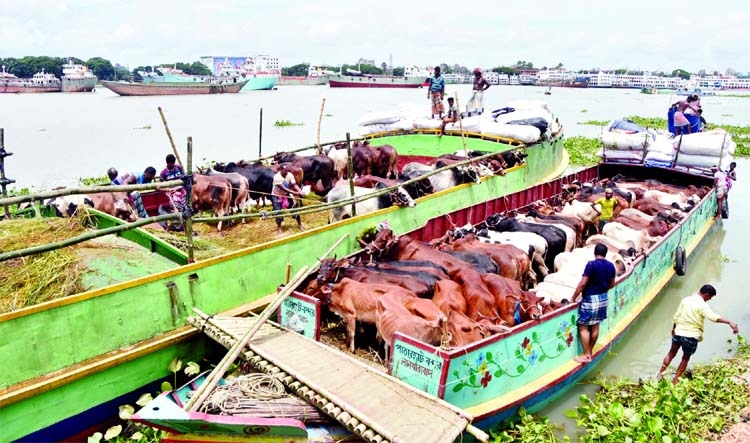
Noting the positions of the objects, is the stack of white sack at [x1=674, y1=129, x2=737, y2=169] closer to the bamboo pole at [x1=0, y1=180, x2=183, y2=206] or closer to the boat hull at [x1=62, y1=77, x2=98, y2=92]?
the bamboo pole at [x1=0, y1=180, x2=183, y2=206]

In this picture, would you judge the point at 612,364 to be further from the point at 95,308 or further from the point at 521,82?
the point at 521,82

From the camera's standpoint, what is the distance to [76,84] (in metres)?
84.3

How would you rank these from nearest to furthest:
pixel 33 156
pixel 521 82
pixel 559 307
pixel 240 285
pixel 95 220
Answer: pixel 559 307 < pixel 240 285 < pixel 95 220 < pixel 33 156 < pixel 521 82

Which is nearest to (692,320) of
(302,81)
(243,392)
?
(243,392)

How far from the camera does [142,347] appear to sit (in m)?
6.27

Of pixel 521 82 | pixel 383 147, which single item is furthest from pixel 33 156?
pixel 521 82

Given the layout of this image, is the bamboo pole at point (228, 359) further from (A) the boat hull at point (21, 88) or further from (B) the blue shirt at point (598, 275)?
(A) the boat hull at point (21, 88)

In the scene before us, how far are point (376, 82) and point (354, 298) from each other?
293 ft

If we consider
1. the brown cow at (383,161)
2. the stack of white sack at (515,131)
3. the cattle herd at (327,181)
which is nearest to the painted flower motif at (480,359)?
the cattle herd at (327,181)

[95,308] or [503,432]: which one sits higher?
[95,308]

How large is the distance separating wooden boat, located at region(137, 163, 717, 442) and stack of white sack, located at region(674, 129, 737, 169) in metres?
8.24

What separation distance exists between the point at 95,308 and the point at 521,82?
15848cm

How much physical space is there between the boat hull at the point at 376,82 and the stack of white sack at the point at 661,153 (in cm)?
7925

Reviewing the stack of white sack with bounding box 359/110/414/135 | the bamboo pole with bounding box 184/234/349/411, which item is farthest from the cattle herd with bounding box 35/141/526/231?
the bamboo pole with bounding box 184/234/349/411
